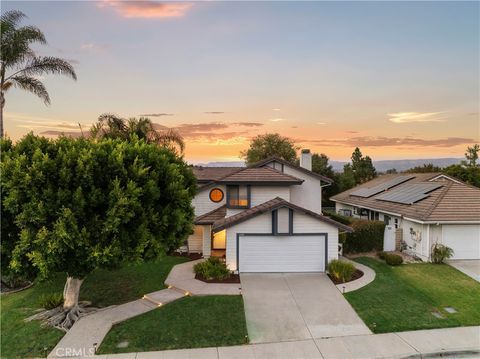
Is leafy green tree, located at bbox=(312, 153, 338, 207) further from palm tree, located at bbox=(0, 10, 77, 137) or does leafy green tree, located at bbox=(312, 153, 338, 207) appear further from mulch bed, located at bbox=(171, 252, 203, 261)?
palm tree, located at bbox=(0, 10, 77, 137)

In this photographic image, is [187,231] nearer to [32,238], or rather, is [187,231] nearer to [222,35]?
[32,238]

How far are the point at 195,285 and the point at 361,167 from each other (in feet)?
165

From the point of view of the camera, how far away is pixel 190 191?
12383mm

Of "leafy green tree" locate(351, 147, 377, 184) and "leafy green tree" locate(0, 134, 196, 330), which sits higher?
"leafy green tree" locate(351, 147, 377, 184)

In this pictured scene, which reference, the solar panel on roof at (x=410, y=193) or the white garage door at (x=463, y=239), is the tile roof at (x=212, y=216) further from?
the white garage door at (x=463, y=239)

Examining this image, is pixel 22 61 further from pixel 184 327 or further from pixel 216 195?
pixel 184 327

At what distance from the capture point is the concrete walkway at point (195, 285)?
12.9m

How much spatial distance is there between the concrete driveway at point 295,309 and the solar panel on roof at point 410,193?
397 inches

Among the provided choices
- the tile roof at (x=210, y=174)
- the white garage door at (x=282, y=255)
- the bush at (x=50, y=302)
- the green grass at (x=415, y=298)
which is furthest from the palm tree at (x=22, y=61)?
Answer: the green grass at (x=415, y=298)

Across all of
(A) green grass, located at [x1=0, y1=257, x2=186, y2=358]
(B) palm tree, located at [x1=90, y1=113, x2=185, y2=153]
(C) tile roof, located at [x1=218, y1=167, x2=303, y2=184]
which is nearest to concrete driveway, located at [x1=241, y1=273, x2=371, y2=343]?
(A) green grass, located at [x1=0, y1=257, x2=186, y2=358]

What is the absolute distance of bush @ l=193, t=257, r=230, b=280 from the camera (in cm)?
1445

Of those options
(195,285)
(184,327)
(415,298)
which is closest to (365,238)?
(415,298)

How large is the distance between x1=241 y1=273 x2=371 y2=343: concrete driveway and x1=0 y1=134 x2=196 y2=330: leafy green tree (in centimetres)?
442

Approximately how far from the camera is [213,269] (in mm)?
14570
